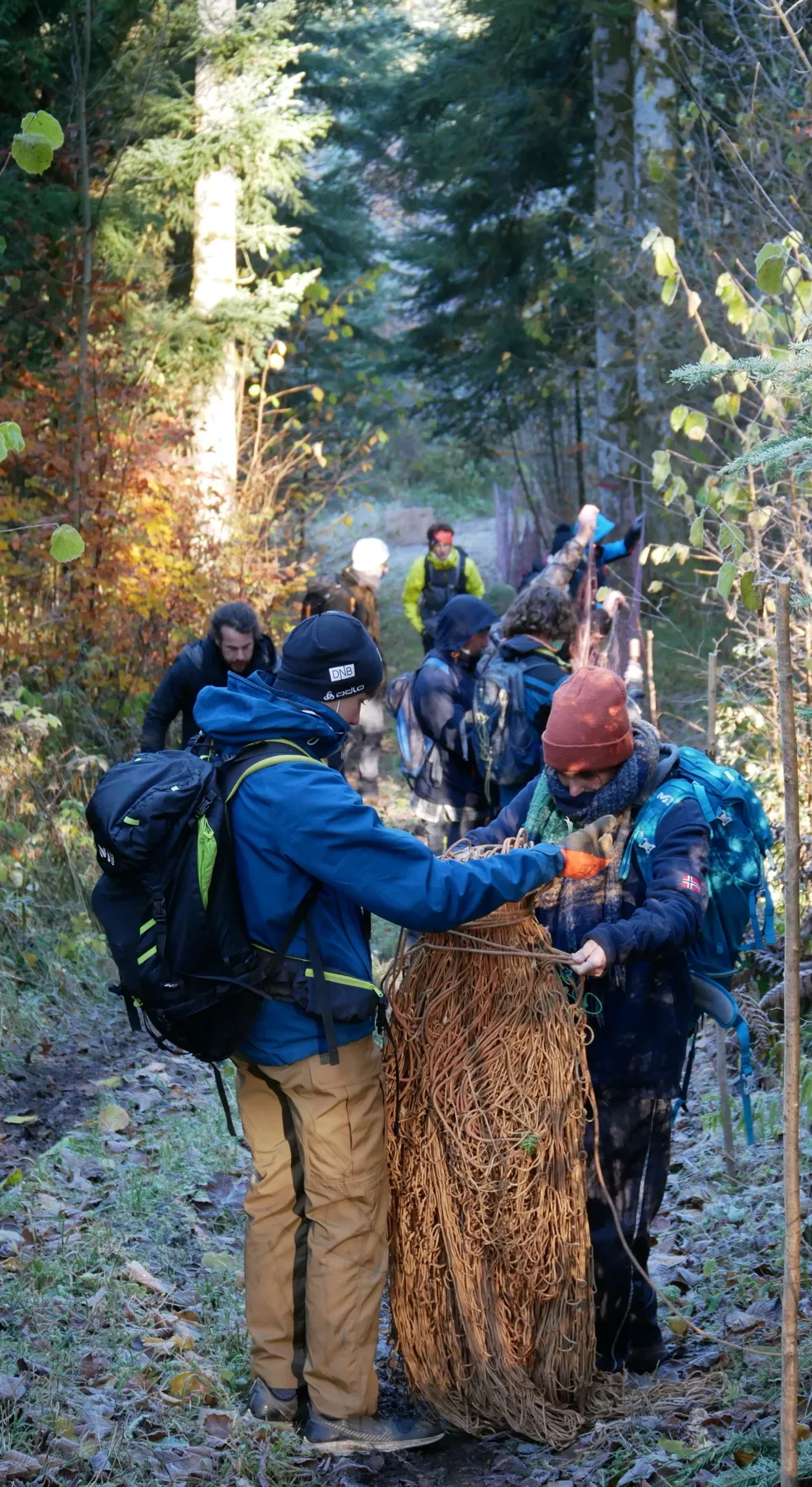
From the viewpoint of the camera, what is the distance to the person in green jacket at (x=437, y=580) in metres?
13.2

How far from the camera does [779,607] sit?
249cm

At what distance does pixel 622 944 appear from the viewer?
359 centimetres

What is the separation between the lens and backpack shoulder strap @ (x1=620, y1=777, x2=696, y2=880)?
12.6 feet

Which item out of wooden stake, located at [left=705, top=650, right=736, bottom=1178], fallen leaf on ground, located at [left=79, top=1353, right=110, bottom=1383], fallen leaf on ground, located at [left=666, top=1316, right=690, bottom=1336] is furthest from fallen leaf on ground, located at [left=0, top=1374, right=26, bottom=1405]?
wooden stake, located at [left=705, top=650, right=736, bottom=1178]

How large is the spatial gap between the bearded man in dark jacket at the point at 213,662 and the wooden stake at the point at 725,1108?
3.43 meters

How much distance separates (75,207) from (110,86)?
3.15 ft

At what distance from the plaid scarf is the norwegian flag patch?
0.24m

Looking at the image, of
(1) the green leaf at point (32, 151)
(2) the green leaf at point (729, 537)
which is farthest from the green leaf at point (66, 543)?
(2) the green leaf at point (729, 537)

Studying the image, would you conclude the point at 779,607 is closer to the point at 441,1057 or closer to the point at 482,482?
the point at 441,1057

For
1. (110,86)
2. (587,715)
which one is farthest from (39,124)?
(110,86)

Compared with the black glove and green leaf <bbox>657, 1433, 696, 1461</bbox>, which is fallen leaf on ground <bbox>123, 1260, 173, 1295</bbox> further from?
the black glove

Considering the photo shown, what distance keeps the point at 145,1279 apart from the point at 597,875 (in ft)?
Answer: 7.18

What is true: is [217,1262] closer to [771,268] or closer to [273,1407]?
[273,1407]

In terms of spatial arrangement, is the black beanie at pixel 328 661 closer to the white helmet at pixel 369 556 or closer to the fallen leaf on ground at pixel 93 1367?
the fallen leaf on ground at pixel 93 1367
